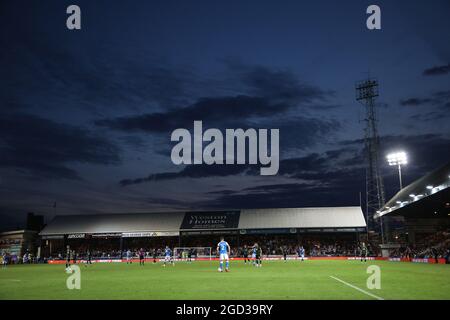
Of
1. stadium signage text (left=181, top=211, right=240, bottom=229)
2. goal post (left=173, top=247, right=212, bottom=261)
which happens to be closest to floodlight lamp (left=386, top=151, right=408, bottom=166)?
stadium signage text (left=181, top=211, right=240, bottom=229)

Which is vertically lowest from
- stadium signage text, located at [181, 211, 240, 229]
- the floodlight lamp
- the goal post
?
the goal post

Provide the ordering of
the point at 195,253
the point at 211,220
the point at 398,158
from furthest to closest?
the point at 211,220, the point at 195,253, the point at 398,158

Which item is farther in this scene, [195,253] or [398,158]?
[195,253]

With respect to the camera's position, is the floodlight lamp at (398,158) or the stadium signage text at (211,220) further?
the stadium signage text at (211,220)

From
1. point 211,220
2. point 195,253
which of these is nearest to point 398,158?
point 211,220

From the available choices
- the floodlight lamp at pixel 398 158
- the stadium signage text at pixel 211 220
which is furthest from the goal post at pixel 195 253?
the floodlight lamp at pixel 398 158

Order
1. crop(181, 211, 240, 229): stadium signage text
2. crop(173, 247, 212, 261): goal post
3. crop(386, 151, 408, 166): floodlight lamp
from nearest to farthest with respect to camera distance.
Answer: crop(173, 247, 212, 261): goal post, crop(386, 151, 408, 166): floodlight lamp, crop(181, 211, 240, 229): stadium signage text

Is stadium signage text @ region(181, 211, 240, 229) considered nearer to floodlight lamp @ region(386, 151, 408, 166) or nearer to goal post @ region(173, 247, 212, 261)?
goal post @ region(173, 247, 212, 261)

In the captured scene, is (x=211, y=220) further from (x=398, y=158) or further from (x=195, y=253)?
(x=398, y=158)

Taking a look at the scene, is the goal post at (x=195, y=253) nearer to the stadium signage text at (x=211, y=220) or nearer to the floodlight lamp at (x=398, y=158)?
the stadium signage text at (x=211, y=220)
